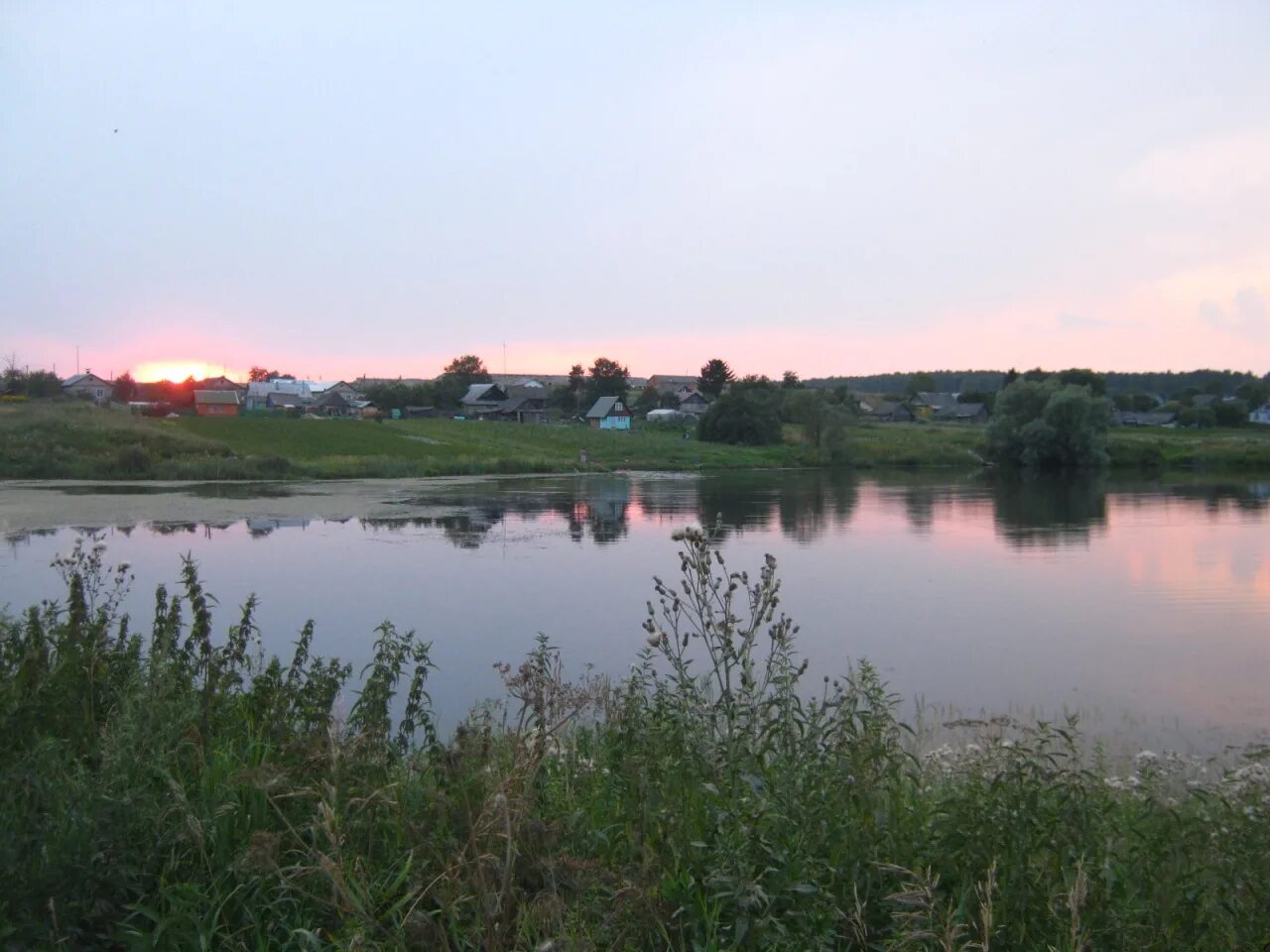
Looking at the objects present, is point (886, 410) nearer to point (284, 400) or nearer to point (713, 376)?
point (713, 376)

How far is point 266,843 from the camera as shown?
2.77m

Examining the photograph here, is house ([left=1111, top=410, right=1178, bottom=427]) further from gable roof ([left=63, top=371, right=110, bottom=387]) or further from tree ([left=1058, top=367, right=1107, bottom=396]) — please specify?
gable roof ([left=63, top=371, right=110, bottom=387])

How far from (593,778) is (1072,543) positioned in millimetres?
19354

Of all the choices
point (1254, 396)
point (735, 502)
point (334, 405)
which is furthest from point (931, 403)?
point (735, 502)

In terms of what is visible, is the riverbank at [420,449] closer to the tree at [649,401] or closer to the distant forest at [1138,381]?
the tree at [649,401]

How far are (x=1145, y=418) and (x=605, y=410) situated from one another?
56.3m

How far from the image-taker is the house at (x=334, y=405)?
89300 mm

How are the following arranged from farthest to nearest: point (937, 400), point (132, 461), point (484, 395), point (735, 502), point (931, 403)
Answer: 1. point (937, 400)
2. point (931, 403)
3. point (484, 395)
4. point (132, 461)
5. point (735, 502)

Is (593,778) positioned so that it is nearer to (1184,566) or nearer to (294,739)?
(294,739)

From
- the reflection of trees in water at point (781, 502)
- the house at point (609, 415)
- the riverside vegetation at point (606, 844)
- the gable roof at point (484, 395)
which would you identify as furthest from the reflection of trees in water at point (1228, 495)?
the gable roof at point (484, 395)

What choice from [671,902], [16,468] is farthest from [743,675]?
[16,468]

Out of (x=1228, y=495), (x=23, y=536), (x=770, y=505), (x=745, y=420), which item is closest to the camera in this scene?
(x=23, y=536)

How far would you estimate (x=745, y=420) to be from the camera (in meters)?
64.8

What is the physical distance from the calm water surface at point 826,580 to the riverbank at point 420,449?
6.56m
